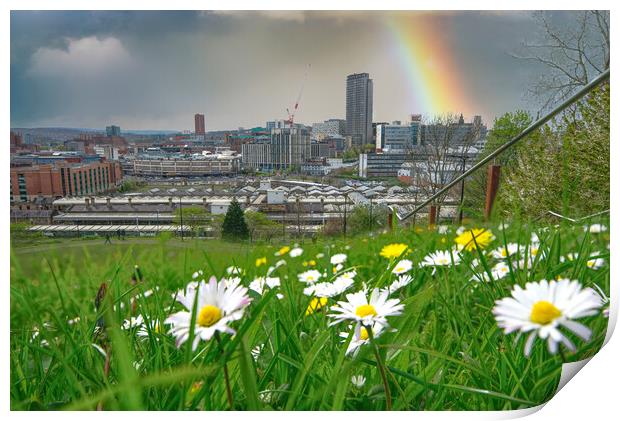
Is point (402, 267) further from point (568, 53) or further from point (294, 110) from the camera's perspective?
point (568, 53)

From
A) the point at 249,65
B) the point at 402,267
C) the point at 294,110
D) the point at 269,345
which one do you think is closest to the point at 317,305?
the point at 269,345

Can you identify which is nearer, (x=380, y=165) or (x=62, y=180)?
(x=62, y=180)

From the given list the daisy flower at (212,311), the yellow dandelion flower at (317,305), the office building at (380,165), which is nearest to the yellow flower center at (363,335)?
the yellow dandelion flower at (317,305)

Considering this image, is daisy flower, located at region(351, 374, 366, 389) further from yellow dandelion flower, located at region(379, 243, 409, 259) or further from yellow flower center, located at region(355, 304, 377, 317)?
yellow dandelion flower, located at region(379, 243, 409, 259)

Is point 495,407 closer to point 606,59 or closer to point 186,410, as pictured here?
point 186,410

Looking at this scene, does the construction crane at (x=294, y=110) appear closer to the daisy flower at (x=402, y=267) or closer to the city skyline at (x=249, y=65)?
the city skyline at (x=249, y=65)
